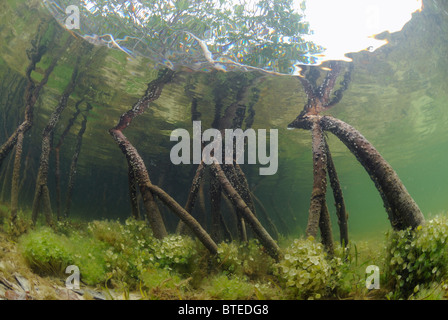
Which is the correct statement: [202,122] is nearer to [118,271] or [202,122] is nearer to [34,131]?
[118,271]

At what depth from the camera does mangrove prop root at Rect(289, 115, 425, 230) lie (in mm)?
4203

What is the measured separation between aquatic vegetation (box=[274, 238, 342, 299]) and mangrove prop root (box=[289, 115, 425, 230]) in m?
1.39

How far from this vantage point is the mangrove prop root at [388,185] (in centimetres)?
420

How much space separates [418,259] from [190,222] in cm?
415

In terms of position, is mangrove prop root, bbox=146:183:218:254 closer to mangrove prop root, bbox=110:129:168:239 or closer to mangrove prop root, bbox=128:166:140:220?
mangrove prop root, bbox=110:129:168:239

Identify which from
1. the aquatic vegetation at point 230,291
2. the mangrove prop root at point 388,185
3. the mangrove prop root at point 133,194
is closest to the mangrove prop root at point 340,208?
the mangrove prop root at point 388,185

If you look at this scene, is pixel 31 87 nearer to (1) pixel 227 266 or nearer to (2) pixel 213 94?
(2) pixel 213 94

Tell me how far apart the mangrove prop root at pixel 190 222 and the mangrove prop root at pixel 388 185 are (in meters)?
3.44

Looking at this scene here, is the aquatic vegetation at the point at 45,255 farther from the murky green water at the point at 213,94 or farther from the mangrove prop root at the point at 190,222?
the murky green water at the point at 213,94

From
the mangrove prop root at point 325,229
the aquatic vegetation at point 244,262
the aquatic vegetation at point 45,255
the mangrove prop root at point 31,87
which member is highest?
the mangrove prop root at point 31,87

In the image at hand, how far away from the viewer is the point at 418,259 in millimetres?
3445

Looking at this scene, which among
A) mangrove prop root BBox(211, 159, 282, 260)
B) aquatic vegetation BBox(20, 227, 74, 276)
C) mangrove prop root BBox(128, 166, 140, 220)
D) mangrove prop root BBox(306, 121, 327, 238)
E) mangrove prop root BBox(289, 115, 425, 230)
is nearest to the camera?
mangrove prop root BBox(289, 115, 425, 230)

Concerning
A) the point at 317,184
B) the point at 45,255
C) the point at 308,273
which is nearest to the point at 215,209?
the point at 317,184

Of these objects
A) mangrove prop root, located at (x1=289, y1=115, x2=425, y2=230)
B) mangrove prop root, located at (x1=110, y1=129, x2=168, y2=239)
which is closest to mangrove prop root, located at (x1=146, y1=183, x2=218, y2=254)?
mangrove prop root, located at (x1=110, y1=129, x2=168, y2=239)
